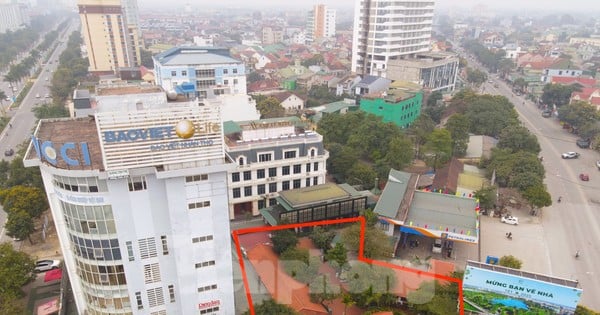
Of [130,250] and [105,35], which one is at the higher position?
[105,35]

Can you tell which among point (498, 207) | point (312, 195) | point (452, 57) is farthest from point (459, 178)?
point (452, 57)

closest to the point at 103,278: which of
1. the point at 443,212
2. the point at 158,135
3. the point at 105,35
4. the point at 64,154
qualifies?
the point at 64,154

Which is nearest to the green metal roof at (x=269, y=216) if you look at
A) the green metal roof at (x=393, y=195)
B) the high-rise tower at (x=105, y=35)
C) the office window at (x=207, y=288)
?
the green metal roof at (x=393, y=195)

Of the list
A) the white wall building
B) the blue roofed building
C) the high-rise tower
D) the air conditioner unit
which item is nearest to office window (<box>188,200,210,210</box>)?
the air conditioner unit

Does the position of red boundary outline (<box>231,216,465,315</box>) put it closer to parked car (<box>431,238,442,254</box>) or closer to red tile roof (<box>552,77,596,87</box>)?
parked car (<box>431,238,442,254</box>)

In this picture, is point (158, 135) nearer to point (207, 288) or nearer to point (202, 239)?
point (202, 239)
